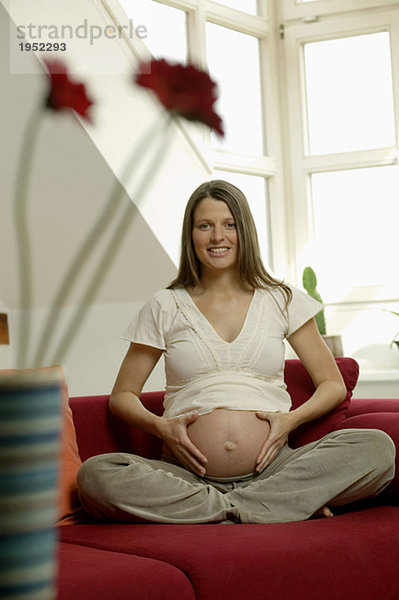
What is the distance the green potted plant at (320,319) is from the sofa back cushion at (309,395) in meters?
1.51

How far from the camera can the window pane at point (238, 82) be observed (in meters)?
4.62

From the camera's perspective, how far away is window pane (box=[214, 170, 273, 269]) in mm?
4754

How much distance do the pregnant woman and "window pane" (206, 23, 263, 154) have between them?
2.11 meters

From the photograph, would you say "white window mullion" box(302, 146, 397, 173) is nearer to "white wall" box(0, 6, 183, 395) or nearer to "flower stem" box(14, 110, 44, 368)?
"white wall" box(0, 6, 183, 395)

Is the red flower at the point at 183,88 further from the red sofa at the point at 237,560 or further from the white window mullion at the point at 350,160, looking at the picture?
the white window mullion at the point at 350,160

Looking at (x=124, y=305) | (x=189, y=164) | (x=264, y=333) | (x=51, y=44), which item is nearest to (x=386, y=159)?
(x=189, y=164)

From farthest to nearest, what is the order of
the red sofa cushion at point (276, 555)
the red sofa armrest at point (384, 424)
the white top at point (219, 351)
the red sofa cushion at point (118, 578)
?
1. the white top at point (219, 351)
2. the red sofa armrest at point (384, 424)
3. the red sofa cushion at point (276, 555)
4. the red sofa cushion at point (118, 578)

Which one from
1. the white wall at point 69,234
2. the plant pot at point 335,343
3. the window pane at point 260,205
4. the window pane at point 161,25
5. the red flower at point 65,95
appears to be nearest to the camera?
the red flower at point 65,95

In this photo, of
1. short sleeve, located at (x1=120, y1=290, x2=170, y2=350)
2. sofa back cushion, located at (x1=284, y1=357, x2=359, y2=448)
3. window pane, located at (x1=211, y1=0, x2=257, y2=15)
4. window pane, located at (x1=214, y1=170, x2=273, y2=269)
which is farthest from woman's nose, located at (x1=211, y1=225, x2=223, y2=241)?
window pane, located at (x1=211, y1=0, x2=257, y2=15)

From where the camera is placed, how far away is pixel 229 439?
2.26 meters

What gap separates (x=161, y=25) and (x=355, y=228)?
4.86 feet

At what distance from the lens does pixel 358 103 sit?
472cm

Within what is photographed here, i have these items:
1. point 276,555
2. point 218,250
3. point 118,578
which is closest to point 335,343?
point 218,250

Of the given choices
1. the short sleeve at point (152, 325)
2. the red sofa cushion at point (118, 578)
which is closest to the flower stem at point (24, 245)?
the red sofa cushion at point (118, 578)
